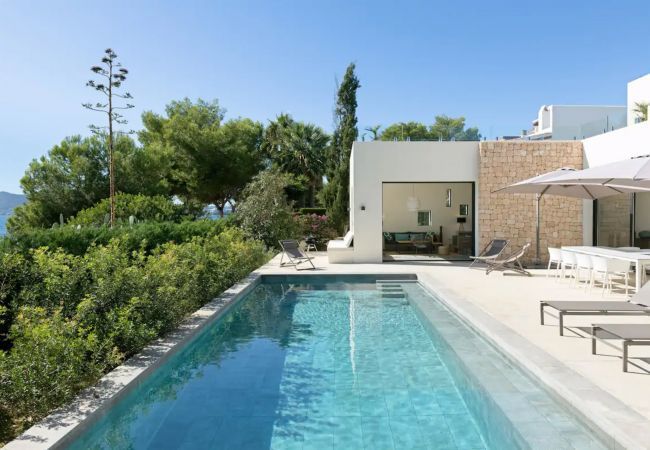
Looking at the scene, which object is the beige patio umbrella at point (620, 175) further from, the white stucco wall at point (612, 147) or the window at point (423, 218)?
the window at point (423, 218)

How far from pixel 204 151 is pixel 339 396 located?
29058 mm

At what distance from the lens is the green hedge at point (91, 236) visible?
7729 millimetres

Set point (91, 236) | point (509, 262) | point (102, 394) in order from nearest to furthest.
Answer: point (102, 394)
point (91, 236)
point (509, 262)

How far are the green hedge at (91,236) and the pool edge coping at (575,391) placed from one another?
5.84 m

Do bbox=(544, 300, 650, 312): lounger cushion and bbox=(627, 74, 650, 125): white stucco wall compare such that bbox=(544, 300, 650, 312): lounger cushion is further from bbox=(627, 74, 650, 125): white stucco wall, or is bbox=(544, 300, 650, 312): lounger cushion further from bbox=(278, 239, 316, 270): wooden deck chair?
bbox=(627, 74, 650, 125): white stucco wall

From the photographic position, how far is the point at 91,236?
9.27 metres

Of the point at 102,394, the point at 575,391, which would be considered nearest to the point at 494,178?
the point at 575,391

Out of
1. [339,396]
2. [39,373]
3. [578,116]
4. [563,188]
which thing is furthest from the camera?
[578,116]

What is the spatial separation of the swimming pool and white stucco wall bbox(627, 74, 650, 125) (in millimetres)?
25681

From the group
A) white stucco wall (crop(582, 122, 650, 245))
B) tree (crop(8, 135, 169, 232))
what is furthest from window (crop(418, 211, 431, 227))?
tree (crop(8, 135, 169, 232))

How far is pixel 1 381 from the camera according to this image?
12.2 feet

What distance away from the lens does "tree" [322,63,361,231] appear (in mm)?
22977

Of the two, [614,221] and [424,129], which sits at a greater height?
[424,129]

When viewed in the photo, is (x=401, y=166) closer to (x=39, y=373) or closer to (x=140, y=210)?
(x=140, y=210)
